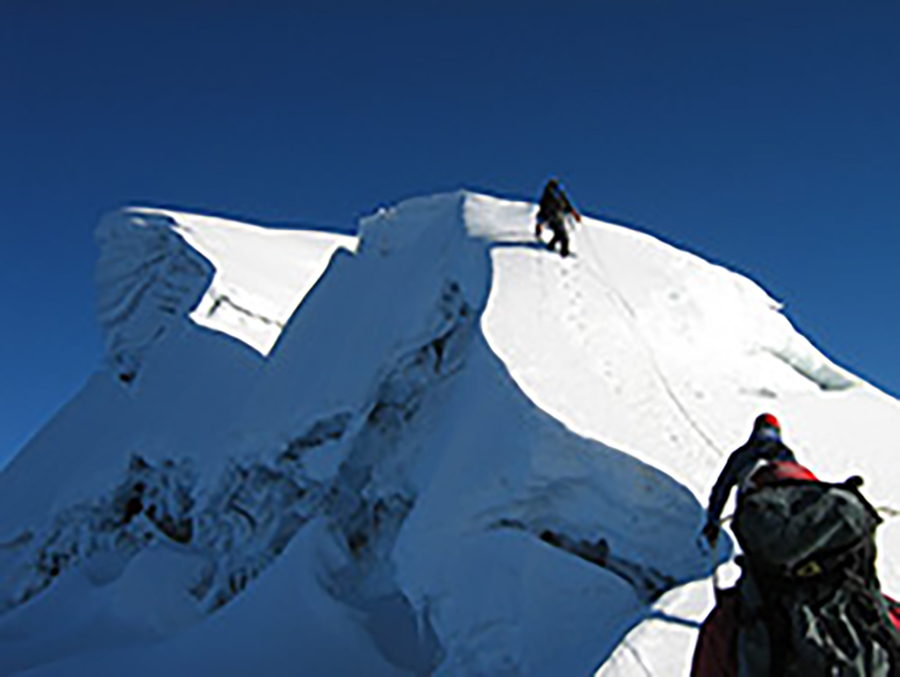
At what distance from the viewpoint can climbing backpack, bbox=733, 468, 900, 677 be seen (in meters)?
1.66

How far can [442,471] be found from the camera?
6383 mm

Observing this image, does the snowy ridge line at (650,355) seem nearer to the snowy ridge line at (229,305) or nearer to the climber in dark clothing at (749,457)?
the climber in dark clothing at (749,457)

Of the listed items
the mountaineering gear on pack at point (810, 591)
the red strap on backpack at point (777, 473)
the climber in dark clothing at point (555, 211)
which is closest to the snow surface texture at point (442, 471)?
the climber in dark clothing at point (555, 211)

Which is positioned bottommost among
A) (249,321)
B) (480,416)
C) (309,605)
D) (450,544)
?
(309,605)

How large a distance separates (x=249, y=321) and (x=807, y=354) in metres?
10.9

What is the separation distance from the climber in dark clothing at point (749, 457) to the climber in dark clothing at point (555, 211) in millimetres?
5320

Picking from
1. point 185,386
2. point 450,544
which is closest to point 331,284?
point 185,386

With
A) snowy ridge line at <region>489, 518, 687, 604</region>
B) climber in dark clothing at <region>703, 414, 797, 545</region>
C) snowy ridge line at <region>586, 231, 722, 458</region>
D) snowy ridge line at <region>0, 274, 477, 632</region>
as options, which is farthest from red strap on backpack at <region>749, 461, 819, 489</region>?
snowy ridge line at <region>0, 274, 477, 632</region>

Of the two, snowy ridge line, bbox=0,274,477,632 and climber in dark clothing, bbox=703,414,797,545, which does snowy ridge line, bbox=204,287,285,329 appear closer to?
snowy ridge line, bbox=0,274,477,632

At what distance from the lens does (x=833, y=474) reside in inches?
221

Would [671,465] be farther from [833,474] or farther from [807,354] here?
[807,354]

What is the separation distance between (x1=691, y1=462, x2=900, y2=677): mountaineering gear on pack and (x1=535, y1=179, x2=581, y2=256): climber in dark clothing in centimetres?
708

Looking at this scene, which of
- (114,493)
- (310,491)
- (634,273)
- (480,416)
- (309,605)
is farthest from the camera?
(114,493)

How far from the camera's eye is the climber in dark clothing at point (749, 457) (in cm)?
338
